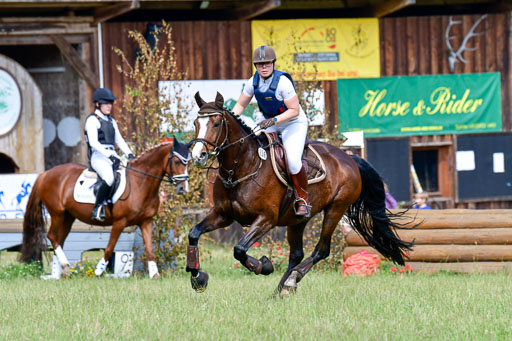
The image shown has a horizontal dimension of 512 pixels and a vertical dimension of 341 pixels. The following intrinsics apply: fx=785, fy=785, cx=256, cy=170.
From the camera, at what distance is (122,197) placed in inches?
470

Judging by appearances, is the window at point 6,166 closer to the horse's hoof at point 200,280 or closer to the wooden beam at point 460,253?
the wooden beam at point 460,253

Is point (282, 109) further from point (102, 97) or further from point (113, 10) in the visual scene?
point (113, 10)

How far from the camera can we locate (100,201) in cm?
1173

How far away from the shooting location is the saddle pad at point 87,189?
39.3ft

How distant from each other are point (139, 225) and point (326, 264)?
10.1 feet

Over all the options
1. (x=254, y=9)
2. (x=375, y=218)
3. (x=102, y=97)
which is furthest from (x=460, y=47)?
(x=102, y=97)

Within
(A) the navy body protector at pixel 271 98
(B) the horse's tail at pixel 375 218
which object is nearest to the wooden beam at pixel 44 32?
(B) the horse's tail at pixel 375 218

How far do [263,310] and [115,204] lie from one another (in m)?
4.98

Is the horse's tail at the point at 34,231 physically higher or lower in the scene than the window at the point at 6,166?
lower

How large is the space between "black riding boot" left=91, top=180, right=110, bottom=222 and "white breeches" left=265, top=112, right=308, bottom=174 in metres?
3.85

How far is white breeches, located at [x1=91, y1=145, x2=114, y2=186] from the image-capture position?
11.8 meters

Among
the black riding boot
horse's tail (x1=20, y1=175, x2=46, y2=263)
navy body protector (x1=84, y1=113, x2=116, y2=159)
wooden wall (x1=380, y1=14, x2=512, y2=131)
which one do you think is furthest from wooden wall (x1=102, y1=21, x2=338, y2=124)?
the black riding boot

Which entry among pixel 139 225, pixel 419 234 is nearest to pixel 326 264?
pixel 419 234

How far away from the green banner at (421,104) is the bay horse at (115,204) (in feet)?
23.6
